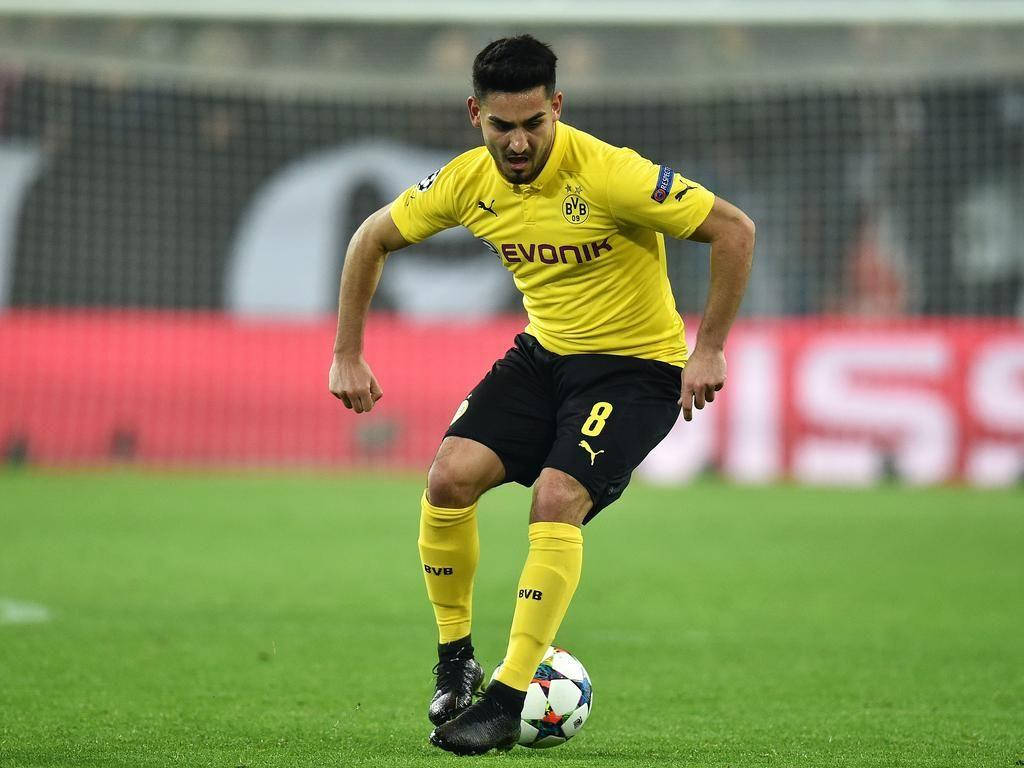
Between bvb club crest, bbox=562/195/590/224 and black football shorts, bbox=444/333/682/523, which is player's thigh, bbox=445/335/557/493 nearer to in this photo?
black football shorts, bbox=444/333/682/523

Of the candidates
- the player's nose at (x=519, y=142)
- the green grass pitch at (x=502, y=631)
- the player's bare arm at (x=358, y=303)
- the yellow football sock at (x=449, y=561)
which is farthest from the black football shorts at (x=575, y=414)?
the green grass pitch at (x=502, y=631)

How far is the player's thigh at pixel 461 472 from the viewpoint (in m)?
5.30

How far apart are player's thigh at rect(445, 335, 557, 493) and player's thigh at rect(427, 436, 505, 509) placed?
0.09 ft

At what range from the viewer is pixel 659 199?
16.5ft

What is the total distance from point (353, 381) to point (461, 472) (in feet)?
1.55

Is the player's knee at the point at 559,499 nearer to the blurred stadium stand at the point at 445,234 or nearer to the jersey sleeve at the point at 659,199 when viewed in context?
the jersey sleeve at the point at 659,199

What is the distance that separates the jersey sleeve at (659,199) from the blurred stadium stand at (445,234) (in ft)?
38.1

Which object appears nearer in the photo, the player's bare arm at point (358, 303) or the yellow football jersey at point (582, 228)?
the yellow football jersey at point (582, 228)

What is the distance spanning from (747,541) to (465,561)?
21.8 feet

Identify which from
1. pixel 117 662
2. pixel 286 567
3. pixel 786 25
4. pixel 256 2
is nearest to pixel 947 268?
pixel 786 25

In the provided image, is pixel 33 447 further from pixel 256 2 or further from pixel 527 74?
pixel 527 74

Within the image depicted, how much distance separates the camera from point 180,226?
20.9 metres

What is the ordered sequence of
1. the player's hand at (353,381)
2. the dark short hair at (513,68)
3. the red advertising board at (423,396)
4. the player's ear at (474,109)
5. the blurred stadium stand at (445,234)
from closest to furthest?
1. the dark short hair at (513,68)
2. the player's ear at (474,109)
3. the player's hand at (353,381)
4. the red advertising board at (423,396)
5. the blurred stadium stand at (445,234)

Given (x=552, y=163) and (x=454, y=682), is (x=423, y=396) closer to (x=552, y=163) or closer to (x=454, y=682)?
(x=454, y=682)
